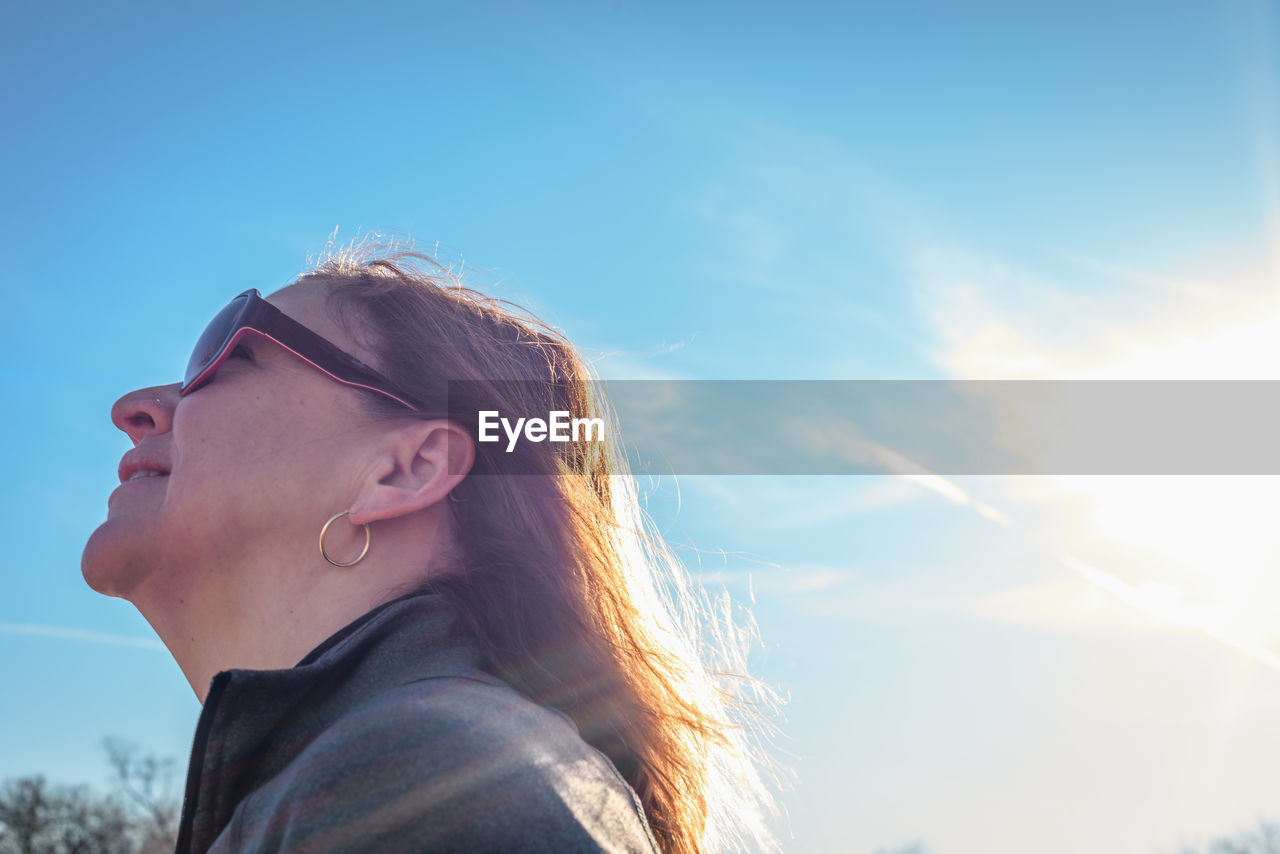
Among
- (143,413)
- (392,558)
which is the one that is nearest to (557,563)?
(392,558)

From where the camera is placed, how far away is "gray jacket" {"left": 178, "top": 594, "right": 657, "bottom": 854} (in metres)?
1.53

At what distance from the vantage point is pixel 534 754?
5.51 ft

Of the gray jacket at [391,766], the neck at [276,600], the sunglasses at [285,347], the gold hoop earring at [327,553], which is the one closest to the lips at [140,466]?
the sunglasses at [285,347]

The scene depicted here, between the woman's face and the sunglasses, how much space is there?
0.04m

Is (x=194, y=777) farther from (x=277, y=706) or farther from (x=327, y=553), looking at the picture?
(x=327, y=553)

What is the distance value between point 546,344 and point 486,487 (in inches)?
30.0

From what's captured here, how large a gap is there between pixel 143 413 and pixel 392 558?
1112mm

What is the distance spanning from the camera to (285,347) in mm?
3020

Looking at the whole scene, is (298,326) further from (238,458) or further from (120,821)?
(120,821)

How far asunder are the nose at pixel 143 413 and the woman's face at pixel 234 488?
1.7 inches

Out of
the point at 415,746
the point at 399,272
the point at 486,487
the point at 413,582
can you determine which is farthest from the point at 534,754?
the point at 399,272

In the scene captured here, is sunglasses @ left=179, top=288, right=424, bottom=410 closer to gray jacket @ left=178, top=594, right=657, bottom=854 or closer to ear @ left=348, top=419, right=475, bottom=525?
ear @ left=348, top=419, right=475, bottom=525

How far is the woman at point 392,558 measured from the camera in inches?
76.9

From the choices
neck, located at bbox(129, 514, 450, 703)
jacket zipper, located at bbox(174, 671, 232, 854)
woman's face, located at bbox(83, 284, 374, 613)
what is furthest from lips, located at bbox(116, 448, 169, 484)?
jacket zipper, located at bbox(174, 671, 232, 854)
